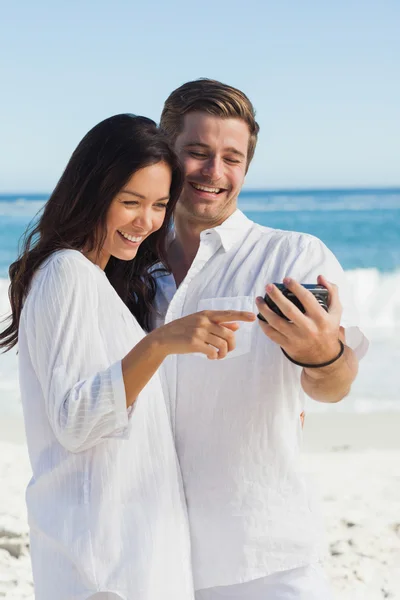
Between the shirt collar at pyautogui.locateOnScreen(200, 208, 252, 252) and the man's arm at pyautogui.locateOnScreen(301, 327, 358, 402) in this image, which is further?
the shirt collar at pyautogui.locateOnScreen(200, 208, 252, 252)

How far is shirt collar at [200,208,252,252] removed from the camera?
276 centimetres

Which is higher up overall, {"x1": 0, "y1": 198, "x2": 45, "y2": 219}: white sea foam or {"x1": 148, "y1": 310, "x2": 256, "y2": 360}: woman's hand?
{"x1": 148, "y1": 310, "x2": 256, "y2": 360}: woman's hand

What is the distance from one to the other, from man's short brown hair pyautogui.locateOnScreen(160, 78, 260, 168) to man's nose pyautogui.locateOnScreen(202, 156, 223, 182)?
140 mm

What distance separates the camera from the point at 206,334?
2045 mm

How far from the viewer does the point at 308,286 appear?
2.18 metres

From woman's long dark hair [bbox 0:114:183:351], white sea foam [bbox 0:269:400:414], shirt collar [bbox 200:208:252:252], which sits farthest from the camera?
white sea foam [bbox 0:269:400:414]

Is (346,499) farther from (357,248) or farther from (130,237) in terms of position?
(357,248)

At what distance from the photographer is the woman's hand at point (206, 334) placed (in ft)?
6.69

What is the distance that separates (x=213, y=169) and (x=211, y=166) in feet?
0.05

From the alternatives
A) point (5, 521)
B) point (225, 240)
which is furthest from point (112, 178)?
point (5, 521)

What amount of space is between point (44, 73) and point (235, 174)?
3637 cm

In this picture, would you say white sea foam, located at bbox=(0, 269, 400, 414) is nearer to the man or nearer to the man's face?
the man's face

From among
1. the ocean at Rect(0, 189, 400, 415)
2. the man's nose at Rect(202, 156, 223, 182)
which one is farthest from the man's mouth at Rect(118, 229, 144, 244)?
the ocean at Rect(0, 189, 400, 415)

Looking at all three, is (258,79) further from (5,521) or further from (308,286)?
(308,286)
